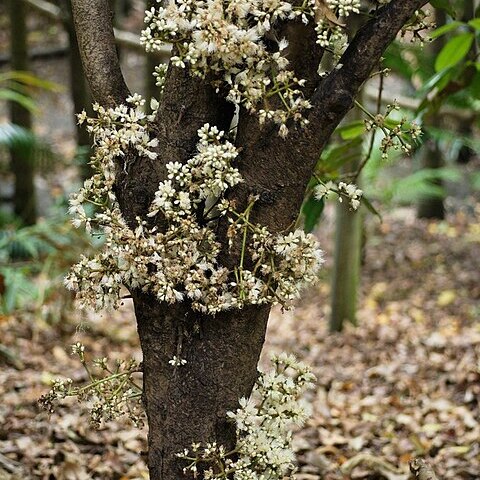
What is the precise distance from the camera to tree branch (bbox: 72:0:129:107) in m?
1.65

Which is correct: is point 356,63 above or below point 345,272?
below

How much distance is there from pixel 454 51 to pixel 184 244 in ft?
4.73

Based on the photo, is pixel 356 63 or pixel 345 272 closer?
pixel 356 63

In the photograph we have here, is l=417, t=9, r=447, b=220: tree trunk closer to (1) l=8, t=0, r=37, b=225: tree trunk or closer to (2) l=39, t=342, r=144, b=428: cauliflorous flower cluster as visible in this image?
(1) l=8, t=0, r=37, b=225: tree trunk

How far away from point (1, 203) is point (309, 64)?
7.05m

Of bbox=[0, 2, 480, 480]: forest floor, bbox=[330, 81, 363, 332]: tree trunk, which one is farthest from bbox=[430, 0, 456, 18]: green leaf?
bbox=[330, 81, 363, 332]: tree trunk

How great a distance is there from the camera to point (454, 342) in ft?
14.7

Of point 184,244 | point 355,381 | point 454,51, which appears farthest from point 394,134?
point 355,381

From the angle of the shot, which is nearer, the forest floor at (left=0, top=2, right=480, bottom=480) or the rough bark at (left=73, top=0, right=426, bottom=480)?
the rough bark at (left=73, top=0, right=426, bottom=480)

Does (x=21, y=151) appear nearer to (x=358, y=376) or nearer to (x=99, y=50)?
(x=358, y=376)

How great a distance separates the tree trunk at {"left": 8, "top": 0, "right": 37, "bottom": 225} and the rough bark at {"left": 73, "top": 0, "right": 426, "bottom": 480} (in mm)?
4460

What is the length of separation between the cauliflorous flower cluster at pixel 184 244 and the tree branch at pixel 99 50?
0.10 metres

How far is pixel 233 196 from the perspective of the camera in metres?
1.58

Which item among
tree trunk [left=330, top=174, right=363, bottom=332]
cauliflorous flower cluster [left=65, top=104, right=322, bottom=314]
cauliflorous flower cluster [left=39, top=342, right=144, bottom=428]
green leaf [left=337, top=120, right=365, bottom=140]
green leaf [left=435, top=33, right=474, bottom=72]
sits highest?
tree trunk [left=330, top=174, right=363, bottom=332]
